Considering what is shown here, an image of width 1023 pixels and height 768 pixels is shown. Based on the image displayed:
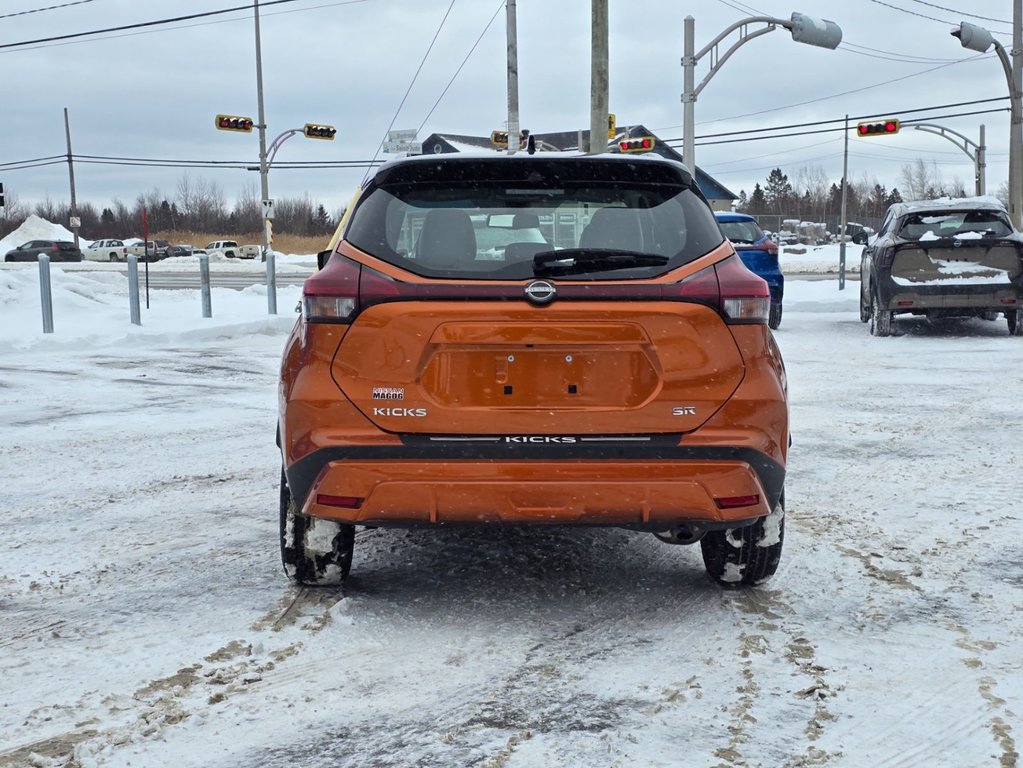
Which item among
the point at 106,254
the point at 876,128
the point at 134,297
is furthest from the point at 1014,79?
the point at 106,254

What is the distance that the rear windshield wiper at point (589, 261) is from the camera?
3664 millimetres

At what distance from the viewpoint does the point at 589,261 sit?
3.69 meters

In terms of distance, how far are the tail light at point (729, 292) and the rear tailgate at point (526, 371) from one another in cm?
12

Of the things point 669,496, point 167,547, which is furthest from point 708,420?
point 167,547

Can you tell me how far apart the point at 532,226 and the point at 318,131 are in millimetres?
38063

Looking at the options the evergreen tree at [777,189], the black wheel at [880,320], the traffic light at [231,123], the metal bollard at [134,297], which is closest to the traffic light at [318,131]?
the traffic light at [231,123]

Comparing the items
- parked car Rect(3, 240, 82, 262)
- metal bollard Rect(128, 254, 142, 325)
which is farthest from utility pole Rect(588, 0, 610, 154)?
parked car Rect(3, 240, 82, 262)

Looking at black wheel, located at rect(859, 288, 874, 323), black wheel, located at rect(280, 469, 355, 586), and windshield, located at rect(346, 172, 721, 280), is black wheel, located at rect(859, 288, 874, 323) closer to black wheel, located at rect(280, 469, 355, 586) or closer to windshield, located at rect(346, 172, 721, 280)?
windshield, located at rect(346, 172, 721, 280)

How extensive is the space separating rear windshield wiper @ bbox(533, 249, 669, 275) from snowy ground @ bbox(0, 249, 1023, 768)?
4.05ft

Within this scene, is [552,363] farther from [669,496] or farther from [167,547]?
[167,547]

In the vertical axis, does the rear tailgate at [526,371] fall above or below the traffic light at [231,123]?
below

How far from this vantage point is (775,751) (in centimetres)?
284

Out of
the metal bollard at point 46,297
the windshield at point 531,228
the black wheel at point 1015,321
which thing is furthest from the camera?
the metal bollard at point 46,297

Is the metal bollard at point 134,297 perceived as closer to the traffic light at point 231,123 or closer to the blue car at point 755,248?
the blue car at point 755,248
